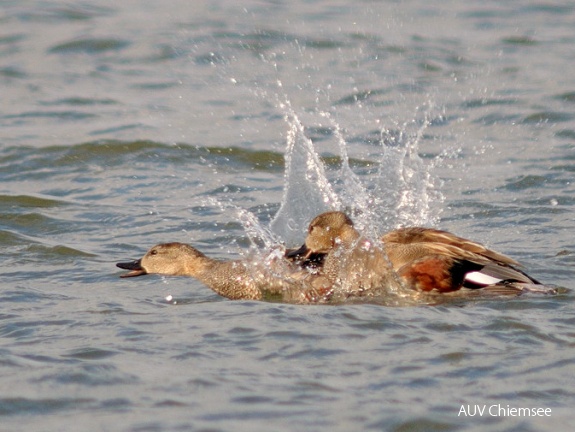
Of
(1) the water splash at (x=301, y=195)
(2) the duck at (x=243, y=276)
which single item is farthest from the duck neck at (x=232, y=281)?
(1) the water splash at (x=301, y=195)

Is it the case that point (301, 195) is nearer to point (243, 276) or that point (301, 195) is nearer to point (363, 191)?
point (363, 191)

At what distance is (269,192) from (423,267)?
311cm

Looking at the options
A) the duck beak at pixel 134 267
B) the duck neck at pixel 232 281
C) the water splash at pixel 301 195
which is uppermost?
the water splash at pixel 301 195

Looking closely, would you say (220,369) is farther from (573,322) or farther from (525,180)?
(525,180)

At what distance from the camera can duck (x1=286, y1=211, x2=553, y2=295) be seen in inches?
250

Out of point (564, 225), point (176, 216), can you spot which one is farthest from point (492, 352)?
point (176, 216)

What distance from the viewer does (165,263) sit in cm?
682

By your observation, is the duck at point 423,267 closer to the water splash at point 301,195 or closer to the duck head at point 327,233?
the duck head at point 327,233

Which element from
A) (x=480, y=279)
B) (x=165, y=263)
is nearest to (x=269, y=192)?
(x=165, y=263)

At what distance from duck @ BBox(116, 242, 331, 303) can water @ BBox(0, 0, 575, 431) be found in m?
0.10

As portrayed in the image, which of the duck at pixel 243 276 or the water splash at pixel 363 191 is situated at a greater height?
the water splash at pixel 363 191

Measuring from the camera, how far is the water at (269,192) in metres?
4.61

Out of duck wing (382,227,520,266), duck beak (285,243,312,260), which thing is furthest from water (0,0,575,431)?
duck beak (285,243,312,260)

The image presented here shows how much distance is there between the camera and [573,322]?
5578 millimetres
